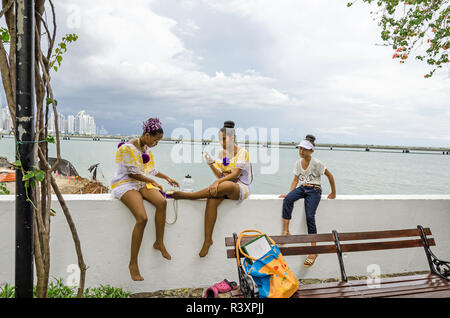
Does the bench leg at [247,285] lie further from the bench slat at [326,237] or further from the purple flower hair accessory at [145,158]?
the purple flower hair accessory at [145,158]

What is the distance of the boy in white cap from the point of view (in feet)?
11.5

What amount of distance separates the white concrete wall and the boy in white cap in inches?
3.7

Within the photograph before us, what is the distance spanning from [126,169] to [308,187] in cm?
210

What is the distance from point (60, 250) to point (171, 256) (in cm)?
111

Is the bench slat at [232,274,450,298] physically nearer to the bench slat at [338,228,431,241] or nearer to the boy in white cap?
the bench slat at [338,228,431,241]

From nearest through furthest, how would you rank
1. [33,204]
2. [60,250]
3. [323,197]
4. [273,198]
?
[33,204] → [60,250] → [273,198] → [323,197]

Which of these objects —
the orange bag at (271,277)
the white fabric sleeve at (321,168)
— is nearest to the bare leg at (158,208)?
the orange bag at (271,277)

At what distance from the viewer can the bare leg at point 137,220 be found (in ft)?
9.87

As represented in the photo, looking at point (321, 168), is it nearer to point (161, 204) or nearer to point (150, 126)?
point (161, 204)

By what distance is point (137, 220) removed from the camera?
3.01 meters
